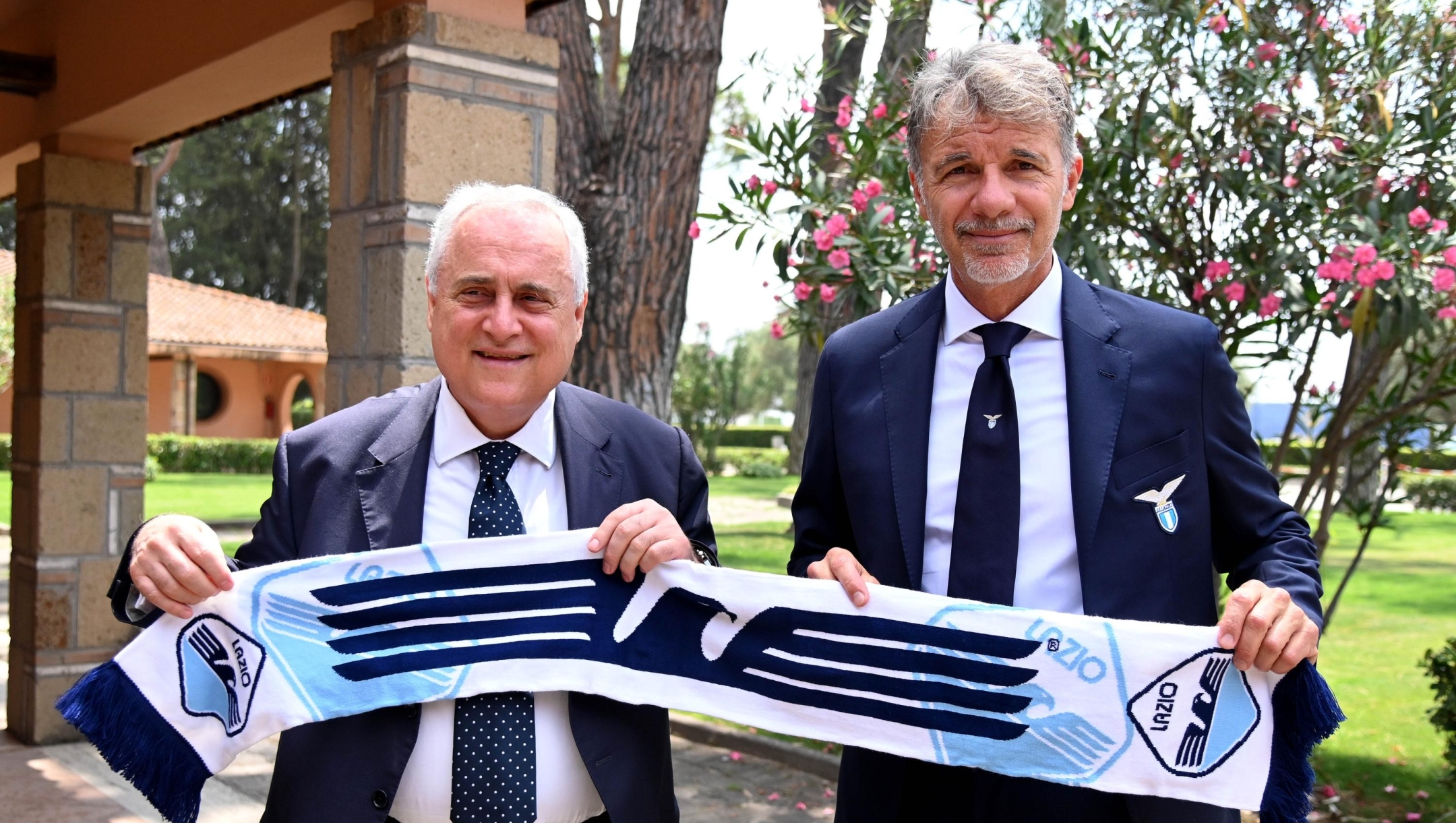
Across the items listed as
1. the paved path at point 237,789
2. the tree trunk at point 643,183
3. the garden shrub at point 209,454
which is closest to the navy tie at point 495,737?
the paved path at point 237,789

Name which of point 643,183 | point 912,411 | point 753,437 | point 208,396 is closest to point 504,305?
point 912,411

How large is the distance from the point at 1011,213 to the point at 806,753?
16.9 ft

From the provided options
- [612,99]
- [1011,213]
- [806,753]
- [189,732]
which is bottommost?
[806,753]

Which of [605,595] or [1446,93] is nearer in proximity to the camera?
[605,595]

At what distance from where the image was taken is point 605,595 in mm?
2523

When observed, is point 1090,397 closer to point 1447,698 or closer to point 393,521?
point 393,521

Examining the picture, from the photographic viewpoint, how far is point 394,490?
246 cm

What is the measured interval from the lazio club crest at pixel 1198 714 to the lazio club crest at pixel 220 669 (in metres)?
1.74

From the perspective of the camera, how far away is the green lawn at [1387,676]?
631 centimetres

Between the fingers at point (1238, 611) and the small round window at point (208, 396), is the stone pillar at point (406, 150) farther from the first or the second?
the small round window at point (208, 396)

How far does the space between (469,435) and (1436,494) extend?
3030cm

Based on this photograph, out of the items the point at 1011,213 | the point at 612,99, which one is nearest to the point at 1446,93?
the point at 1011,213

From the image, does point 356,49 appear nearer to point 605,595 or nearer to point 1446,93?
point 605,595

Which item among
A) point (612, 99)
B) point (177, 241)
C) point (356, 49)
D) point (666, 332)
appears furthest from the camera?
point (177, 241)
